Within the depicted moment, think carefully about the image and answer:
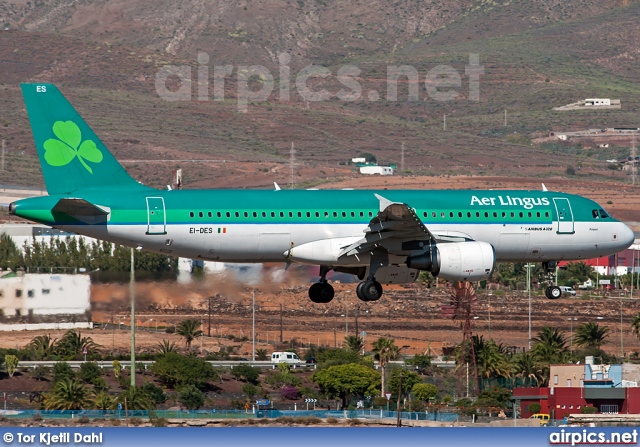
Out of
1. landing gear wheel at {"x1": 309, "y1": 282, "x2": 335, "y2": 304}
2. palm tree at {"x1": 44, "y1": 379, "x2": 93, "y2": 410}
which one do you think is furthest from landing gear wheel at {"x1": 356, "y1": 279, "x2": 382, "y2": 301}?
palm tree at {"x1": 44, "y1": 379, "x2": 93, "y2": 410}

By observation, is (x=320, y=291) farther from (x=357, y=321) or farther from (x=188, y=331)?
(x=357, y=321)

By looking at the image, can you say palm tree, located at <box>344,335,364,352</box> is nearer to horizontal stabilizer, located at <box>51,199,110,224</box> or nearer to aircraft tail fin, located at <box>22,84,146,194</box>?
aircraft tail fin, located at <box>22,84,146,194</box>

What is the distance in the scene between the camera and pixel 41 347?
100 m

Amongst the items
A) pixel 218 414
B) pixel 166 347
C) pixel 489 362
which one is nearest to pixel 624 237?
pixel 218 414

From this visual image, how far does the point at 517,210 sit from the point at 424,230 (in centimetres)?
511

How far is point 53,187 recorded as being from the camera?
174 feet

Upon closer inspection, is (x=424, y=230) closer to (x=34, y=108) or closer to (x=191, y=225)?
(x=191, y=225)

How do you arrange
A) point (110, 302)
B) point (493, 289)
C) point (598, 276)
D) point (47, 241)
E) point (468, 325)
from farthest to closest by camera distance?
point (598, 276)
point (493, 289)
point (47, 241)
point (468, 325)
point (110, 302)

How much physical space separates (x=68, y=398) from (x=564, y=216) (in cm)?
4022

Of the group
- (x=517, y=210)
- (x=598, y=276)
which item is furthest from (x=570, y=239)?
(x=598, y=276)

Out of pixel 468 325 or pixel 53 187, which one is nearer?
pixel 53 187

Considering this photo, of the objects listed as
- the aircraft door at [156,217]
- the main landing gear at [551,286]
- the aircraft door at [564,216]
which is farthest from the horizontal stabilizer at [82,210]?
the main landing gear at [551,286]

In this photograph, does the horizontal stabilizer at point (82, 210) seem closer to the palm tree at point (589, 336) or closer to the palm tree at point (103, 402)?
the palm tree at point (103, 402)

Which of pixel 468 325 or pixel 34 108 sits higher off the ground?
pixel 34 108
